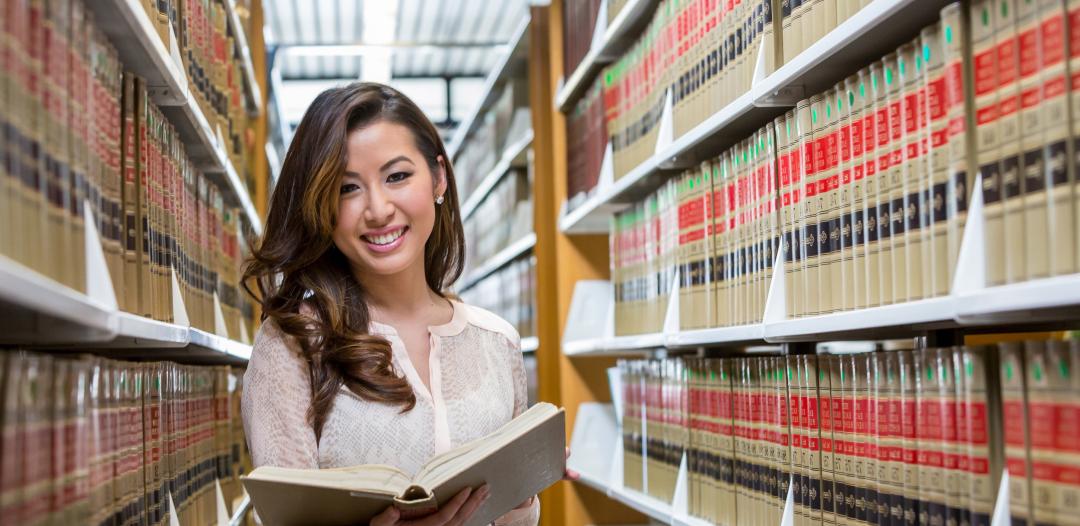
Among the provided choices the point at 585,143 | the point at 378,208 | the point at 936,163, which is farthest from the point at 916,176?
the point at 585,143

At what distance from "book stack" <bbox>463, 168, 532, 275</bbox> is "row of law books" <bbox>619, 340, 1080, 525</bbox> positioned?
1.98 metres

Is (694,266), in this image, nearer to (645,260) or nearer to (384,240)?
(645,260)

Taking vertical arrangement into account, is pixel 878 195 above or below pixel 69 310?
above

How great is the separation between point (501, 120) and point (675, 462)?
2.76 meters

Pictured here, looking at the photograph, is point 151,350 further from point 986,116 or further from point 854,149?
point 986,116

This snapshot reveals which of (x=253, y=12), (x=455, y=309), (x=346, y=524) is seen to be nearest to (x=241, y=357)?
(x=455, y=309)

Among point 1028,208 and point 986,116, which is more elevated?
point 986,116

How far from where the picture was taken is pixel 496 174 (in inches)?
200

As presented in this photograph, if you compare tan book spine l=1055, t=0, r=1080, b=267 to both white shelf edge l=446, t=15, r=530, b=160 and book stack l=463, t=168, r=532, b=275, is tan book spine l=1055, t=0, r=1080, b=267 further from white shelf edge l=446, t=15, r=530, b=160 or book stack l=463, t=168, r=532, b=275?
book stack l=463, t=168, r=532, b=275

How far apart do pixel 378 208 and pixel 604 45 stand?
1.46 metres

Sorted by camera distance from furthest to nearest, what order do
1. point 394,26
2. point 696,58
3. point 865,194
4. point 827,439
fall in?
1. point 394,26
2. point 696,58
3. point 827,439
4. point 865,194

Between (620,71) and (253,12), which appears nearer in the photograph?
(620,71)

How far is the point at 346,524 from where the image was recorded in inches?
63.8

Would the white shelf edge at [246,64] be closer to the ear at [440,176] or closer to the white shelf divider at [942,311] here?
the ear at [440,176]
